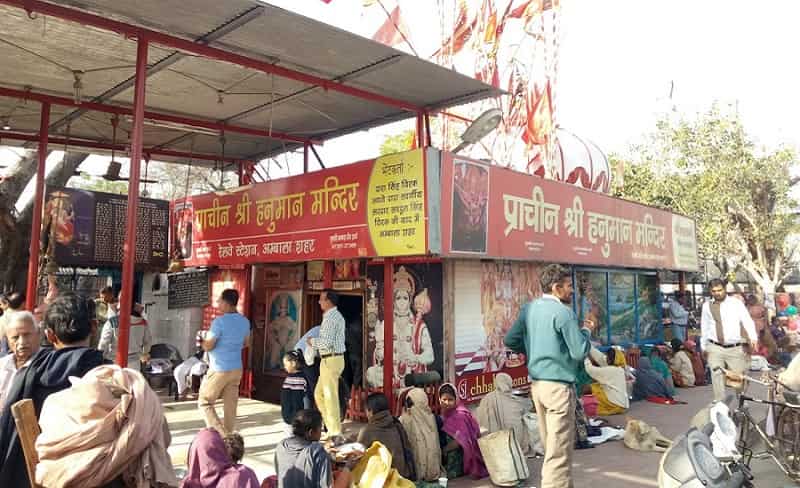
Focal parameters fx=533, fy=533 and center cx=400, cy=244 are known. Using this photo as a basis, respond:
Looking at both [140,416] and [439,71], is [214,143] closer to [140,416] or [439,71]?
[439,71]

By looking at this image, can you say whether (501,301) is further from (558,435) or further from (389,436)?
(558,435)

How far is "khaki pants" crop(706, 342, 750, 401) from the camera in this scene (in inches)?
275

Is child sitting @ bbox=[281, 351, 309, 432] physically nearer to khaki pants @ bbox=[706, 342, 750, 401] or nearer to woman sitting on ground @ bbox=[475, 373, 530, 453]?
woman sitting on ground @ bbox=[475, 373, 530, 453]

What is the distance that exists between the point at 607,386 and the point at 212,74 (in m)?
7.19

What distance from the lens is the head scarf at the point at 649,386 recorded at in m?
9.15

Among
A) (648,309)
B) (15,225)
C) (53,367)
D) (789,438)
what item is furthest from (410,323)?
(15,225)

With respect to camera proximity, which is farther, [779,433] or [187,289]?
[187,289]

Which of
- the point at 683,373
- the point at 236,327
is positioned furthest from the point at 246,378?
the point at 683,373

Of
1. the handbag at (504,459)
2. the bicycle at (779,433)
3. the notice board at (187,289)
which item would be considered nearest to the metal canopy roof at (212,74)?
the notice board at (187,289)

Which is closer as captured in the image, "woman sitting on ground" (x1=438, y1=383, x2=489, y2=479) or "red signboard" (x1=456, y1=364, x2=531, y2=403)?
"woman sitting on ground" (x1=438, y1=383, x2=489, y2=479)

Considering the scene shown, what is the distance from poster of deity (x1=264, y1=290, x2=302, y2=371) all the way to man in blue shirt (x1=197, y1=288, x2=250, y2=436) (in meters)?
2.75

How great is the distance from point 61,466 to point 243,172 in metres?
10.3

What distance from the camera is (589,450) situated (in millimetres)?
6402

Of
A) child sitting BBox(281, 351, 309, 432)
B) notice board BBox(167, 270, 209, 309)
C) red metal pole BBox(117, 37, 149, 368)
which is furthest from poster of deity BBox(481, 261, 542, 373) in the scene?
notice board BBox(167, 270, 209, 309)
